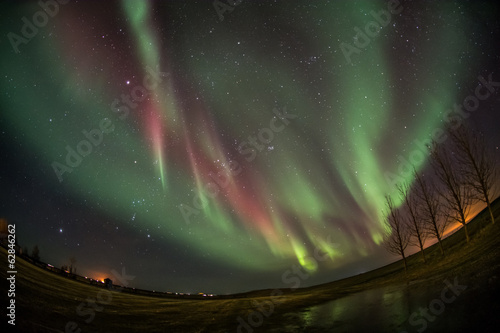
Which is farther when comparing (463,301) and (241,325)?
(241,325)

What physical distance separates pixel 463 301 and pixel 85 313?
8852mm

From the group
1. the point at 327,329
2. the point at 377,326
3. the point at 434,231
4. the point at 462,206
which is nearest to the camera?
the point at 377,326

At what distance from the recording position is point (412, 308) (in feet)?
15.1

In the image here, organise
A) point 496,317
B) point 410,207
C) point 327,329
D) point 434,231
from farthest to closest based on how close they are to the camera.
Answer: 1. point 410,207
2. point 434,231
3. point 327,329
4. point 496,317

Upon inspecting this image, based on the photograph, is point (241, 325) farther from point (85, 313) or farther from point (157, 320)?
point (85, 313)

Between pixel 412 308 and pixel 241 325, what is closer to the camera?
pixel 412 308

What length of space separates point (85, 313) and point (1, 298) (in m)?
2.12

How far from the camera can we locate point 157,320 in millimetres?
6906

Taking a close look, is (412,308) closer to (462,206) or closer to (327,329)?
(327,329)

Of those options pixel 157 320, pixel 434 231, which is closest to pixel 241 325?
pixel 157 320

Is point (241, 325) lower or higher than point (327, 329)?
higher

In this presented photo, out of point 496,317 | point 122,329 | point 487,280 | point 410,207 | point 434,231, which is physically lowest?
point 496,317

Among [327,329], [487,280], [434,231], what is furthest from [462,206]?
[327,329]

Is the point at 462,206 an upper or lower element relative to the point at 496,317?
upper
